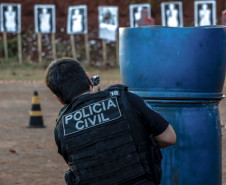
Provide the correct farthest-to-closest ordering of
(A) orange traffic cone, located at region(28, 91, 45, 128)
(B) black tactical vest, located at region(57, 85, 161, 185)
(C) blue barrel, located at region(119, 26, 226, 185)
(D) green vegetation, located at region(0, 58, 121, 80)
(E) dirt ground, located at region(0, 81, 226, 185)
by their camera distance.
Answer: (D) green vegetation, located at region(0, 58, 121, 80) → (A) orange traffic cone, located at region(28, 91, 45, 128) → (E) dirt ground, located at region(0, 81, 226, 185) → (C) blue barrel, located at region(119, 26, 226, 185) → (B) black tactical vest, located at region(57, 85, 161, 185)

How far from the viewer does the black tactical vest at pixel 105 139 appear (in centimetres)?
295

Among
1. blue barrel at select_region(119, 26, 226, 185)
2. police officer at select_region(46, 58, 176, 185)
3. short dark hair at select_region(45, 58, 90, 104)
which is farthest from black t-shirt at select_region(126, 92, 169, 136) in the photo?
blue barrel at select_region(119, 26, 226, 185)

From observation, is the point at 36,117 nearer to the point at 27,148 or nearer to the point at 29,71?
the point at 27,148

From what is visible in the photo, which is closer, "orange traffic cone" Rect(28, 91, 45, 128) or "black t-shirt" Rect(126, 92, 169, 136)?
"black t-shirt" Rect(126, 92, 169, 136)

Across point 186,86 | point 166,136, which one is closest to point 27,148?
point 186,86

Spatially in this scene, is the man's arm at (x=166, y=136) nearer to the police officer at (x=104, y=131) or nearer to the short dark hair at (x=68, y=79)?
the police officer at (x=104, y=131)

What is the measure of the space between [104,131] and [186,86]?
1158 millimetres

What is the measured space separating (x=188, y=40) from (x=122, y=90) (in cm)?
105

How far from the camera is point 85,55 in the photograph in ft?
80.0

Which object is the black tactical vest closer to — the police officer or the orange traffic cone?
the police officer

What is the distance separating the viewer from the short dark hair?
9.76ft

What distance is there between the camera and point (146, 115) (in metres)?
2.99

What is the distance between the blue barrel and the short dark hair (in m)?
1.05

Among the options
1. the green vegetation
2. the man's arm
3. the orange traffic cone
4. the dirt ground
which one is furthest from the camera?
the green vegetation
